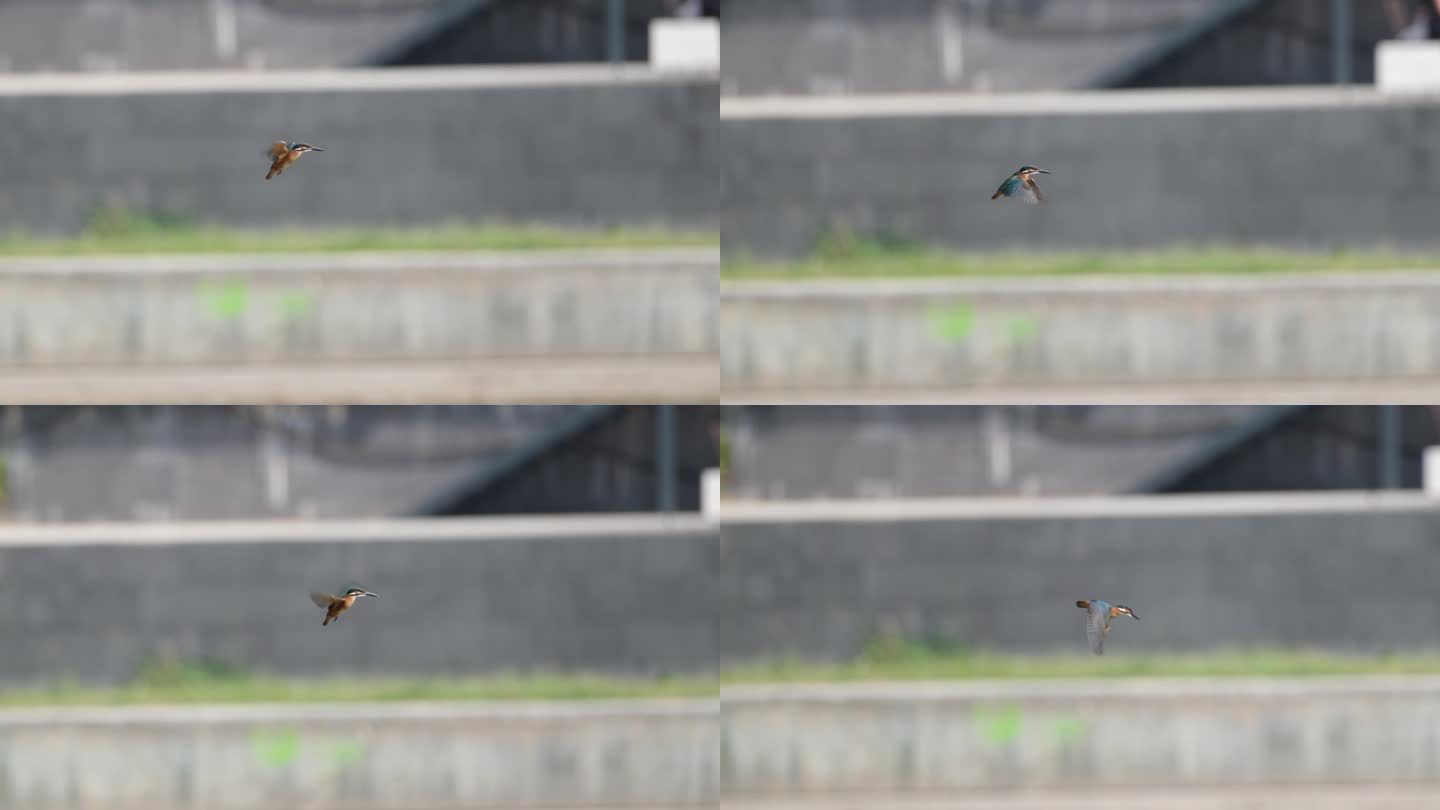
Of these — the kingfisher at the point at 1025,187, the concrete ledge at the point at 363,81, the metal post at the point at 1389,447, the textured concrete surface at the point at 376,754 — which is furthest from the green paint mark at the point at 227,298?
the metal post at the point at 1389,447

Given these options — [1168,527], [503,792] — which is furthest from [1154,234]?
[503,792]

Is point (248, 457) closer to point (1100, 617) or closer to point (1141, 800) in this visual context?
point (1100, 617)

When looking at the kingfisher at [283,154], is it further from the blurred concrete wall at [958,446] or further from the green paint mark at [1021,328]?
the green paint mark at [1021,328]

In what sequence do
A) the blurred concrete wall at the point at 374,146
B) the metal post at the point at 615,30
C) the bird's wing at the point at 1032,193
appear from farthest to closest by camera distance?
the metal post at the point at 615,30
the blurred concrete wall at the point at 374,146
the bird's wing at the point at 1032,193

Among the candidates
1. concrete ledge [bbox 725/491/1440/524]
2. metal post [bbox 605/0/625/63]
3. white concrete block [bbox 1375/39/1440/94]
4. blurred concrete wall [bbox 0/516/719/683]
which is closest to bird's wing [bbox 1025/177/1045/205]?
concrete ledge [bbox 725/491/1440/524]

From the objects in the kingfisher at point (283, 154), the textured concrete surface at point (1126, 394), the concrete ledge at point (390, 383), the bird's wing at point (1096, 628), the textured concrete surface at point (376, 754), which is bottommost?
the textured concrete surface at point (376, 754)

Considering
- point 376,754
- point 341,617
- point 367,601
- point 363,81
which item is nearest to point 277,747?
point 376,754
